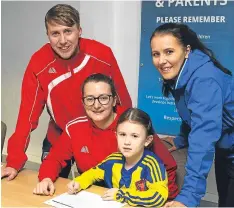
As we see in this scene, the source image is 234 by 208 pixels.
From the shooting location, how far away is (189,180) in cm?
160

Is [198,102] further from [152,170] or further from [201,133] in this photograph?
[152,170]

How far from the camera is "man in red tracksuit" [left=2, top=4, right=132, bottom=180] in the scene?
194 centimetres

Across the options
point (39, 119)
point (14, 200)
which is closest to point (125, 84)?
point (39, 119)

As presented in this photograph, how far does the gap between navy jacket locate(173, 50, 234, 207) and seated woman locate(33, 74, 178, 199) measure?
0.56 feet

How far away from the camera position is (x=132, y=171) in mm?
1620

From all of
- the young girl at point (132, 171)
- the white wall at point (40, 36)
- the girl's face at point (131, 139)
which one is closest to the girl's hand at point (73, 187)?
the young girl at point (132, 171)

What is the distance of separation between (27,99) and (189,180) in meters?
1.01

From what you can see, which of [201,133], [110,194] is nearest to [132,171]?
[110,194]

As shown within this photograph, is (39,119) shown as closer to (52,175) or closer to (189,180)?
(52,175)

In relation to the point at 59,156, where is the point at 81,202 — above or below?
below

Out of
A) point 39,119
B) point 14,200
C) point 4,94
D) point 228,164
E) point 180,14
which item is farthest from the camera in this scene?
point 4,94

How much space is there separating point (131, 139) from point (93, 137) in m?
0.27

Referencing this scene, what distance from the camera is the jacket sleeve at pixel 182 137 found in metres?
1.88

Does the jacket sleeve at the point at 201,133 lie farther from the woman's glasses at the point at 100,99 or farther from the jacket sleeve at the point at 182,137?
the woman's glasses at the point at 100,99
